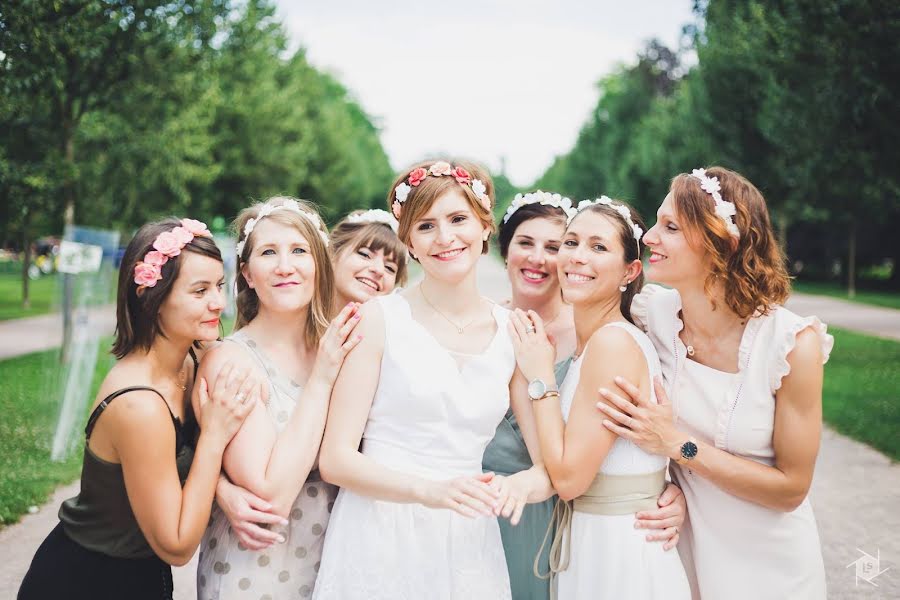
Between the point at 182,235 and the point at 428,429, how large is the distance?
122cm

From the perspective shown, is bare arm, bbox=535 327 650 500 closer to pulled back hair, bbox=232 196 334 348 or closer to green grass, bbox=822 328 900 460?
pulled back hair, bbox=232 196 334 348

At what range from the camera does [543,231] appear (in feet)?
14.1

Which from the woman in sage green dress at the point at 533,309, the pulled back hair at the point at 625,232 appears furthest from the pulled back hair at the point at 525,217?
the pulled back hair at the point at 625,232

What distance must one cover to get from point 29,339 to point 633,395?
1687 cm

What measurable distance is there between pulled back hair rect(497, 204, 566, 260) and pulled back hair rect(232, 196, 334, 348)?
1.44 metres

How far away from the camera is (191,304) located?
292cm

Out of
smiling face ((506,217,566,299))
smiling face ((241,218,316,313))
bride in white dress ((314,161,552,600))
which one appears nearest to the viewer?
bride in white dress ((314,161,552,600))

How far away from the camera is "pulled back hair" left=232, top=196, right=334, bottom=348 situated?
317 cm

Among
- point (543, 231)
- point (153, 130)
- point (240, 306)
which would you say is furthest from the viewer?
point (153, 130)

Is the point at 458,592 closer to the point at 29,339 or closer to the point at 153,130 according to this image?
the point at 153,130

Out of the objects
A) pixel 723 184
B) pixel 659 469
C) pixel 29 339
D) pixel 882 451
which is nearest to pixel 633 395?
pixel 659 469

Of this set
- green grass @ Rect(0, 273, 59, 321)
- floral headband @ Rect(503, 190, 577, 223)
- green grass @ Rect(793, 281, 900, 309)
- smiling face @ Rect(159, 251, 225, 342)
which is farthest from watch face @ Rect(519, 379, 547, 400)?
green grass @ Rect(793, 281, 900, 309)

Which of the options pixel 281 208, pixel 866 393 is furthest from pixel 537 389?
pixel 866 393

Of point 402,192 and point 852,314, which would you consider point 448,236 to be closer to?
point 402,192
